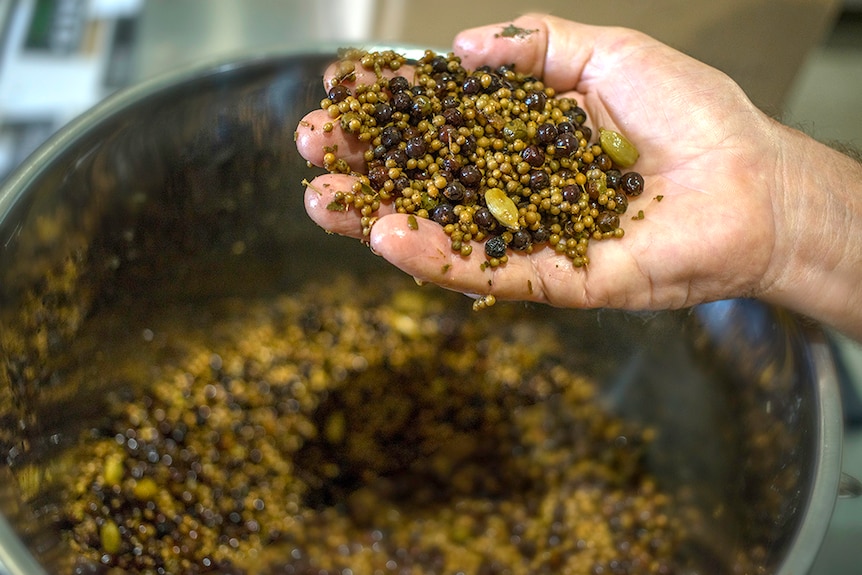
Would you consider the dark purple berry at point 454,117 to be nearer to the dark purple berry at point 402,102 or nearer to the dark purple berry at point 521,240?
the dark purple berry at point 402,102

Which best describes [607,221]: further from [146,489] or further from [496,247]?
[146,489]

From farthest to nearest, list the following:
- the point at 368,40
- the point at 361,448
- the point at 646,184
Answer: the point at 368,40 → the point at 361,448 → the point at 646,184

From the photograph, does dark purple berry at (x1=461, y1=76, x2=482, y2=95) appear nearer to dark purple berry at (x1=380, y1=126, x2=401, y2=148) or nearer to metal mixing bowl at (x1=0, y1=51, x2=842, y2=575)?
dark purple berry at (x1=380, y1=126, x2=401, y2=148)

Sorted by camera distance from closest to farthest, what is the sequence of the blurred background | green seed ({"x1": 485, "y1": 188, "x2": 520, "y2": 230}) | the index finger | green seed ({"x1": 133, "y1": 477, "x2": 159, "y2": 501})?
1. green seed ({"x1": 485, "y1": 188, "x2": 520, "y2": 230})
2. the index finger
3. green seed ({"x1": 133, "y1": 477, "x2": 159, "y2": 501})
4. the blurred background

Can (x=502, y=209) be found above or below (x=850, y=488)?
above

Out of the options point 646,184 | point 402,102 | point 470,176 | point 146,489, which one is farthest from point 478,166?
point 146,489

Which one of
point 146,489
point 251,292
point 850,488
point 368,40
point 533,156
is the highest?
point 533,156

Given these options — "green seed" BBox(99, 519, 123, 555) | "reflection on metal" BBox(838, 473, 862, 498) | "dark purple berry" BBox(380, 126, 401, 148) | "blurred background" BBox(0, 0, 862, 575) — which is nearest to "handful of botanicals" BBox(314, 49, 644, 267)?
"dark purple berry" BBox(380, 126, 401, 148)
